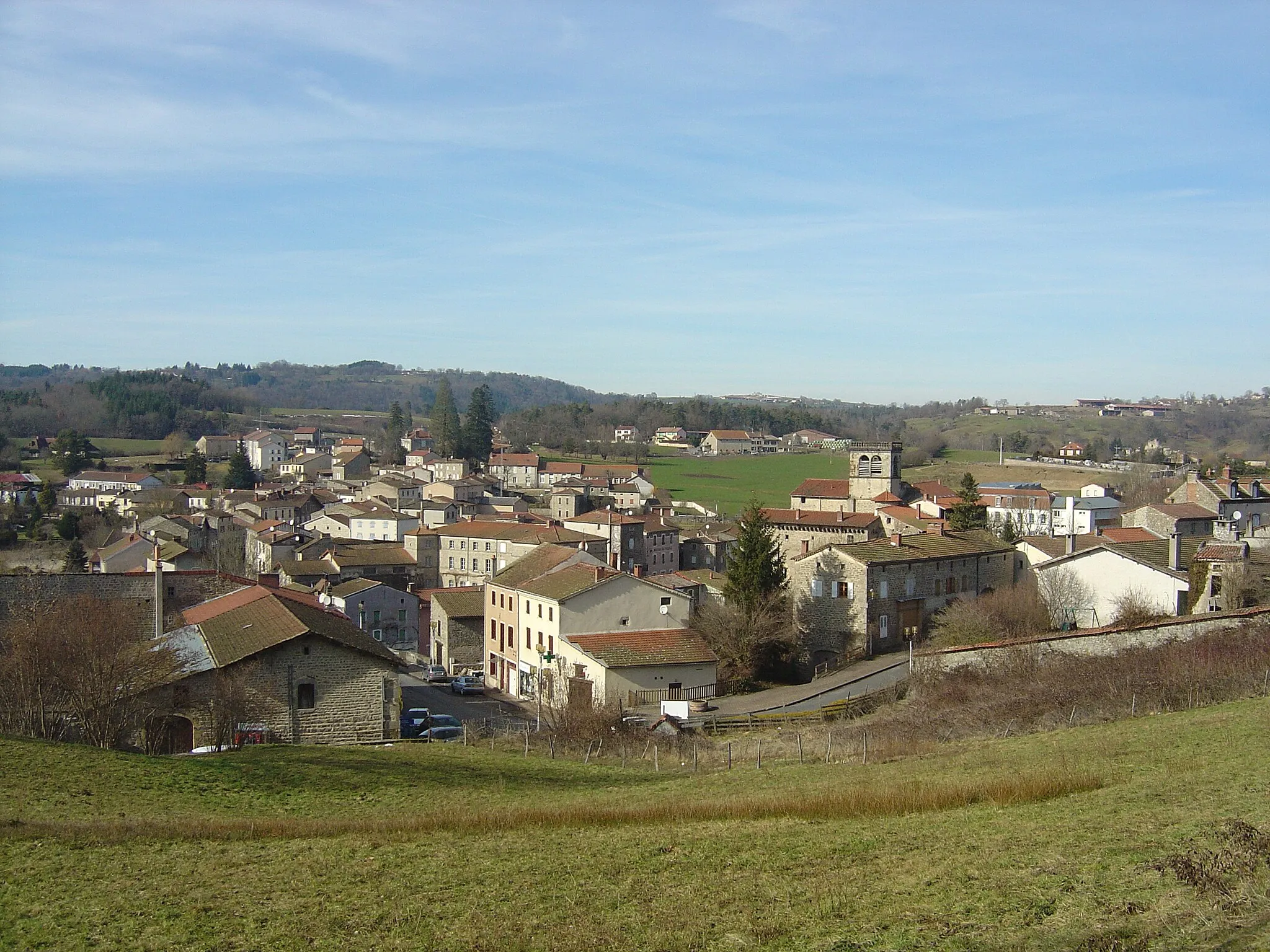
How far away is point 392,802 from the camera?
16469 millimetres

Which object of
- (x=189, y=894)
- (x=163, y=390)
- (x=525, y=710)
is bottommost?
(x=525, y=710)

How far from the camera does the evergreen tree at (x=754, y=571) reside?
39375mm

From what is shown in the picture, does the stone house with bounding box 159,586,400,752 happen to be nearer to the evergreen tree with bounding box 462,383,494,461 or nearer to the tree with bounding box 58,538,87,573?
the tree with bounding box 58,538,87,573

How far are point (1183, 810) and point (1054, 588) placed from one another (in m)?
27.7

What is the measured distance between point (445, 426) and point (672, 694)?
345ft

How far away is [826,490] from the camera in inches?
3019

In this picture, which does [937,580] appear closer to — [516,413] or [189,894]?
[189,894]

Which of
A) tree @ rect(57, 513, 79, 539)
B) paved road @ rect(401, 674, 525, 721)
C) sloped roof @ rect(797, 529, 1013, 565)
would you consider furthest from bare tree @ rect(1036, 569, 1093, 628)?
tree @ rect(57, 513, 79, 539)

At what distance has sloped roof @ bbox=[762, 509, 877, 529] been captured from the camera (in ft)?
212

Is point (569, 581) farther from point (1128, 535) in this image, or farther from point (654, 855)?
point (1128, 535)

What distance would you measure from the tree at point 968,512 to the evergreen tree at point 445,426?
79844 mm

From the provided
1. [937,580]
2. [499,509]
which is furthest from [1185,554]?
[499,509]

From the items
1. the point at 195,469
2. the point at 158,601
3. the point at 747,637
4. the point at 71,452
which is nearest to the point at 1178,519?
the point at 747,637

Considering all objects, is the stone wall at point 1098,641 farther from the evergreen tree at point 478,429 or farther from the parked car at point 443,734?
the evergreen tree at point 478,429
